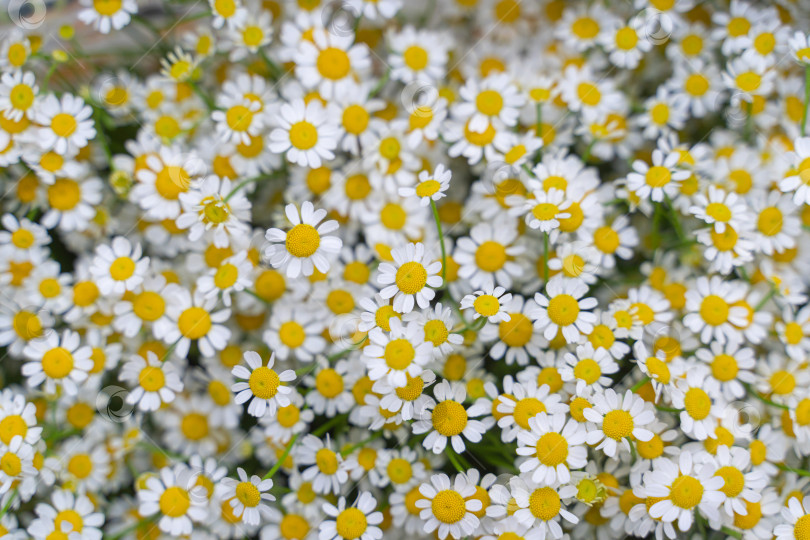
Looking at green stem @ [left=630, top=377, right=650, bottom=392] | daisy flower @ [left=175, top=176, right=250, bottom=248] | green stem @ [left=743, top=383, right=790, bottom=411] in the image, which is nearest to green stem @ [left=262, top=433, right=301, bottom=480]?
daisy flower @ [left=175, top=176, right=250, bottom=248]

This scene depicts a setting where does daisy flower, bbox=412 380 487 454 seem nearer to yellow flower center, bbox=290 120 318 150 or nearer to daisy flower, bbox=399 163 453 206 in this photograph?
daisy flower, bbox=399 163 453 206

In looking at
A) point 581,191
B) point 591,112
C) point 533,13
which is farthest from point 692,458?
point 533,13

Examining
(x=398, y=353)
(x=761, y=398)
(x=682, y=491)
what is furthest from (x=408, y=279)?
(x=761, y=398)

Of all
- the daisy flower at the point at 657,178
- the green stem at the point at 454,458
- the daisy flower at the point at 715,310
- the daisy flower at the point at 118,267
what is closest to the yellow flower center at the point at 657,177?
the daisy flower at the point at 657,178

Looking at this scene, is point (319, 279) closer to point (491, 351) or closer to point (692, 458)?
point (491, 351)

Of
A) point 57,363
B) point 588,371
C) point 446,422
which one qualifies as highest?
point 588,371

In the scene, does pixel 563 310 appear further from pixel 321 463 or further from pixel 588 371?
pixel 321 463
